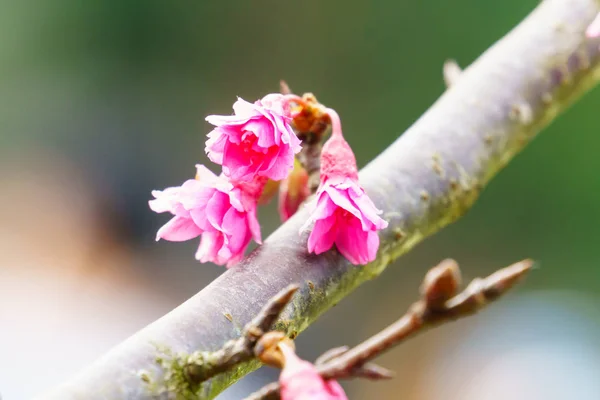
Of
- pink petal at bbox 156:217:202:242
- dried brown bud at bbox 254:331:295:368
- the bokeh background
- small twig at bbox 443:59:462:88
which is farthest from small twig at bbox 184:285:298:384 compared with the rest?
the bokeh background

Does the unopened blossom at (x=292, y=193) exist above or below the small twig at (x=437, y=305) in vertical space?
above

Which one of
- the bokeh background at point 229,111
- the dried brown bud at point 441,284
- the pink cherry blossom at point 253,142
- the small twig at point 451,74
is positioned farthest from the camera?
the bokeh background at point 229,111

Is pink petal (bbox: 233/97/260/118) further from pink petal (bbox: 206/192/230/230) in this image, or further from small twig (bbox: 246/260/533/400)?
small twig (bbox: 246/260/533/400)

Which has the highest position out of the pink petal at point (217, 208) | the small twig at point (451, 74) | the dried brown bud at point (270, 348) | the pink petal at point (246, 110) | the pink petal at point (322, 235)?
the small twig at point (451, 74)

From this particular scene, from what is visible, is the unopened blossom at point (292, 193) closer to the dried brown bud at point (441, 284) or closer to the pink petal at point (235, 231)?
the pink petal at point (235, 231)

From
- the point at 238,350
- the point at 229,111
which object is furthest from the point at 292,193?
the point at 229,111

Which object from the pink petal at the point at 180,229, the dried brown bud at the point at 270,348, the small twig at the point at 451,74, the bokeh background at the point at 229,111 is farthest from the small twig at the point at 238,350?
the bokeh background at the point at 229,111
